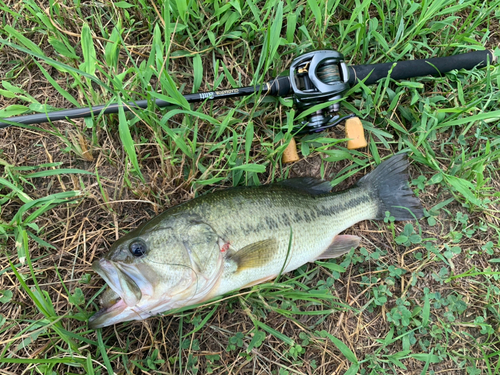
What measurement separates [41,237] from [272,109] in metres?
2.23

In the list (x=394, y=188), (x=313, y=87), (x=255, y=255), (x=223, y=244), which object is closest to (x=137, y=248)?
(x=223, y=244)

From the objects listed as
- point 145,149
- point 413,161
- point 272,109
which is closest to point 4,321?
point 145,149

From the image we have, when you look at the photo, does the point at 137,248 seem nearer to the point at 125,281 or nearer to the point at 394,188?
the point at 125,281

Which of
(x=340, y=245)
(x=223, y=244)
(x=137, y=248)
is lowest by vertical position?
(x=340, y=245)

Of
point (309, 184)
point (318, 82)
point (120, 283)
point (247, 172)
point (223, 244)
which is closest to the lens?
point (120, 283)

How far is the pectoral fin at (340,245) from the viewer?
261 cm

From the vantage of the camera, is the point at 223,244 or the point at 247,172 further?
the point at 247,172

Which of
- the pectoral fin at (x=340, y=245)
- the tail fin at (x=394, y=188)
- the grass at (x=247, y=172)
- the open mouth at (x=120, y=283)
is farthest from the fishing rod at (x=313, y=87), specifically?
the open mouth at (x=120, y=283)

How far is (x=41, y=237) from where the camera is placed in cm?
246

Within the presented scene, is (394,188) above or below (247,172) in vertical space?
below

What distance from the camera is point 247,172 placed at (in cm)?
258

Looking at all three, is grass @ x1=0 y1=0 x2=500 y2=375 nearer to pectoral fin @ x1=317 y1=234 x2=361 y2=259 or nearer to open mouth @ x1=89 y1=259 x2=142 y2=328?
pectoral fin @ x1=317 y1=234 x2=361 y2=259

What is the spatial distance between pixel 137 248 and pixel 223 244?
57 cm

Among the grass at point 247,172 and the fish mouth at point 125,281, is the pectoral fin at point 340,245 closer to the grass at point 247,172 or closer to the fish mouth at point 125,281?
the grass at point 247,172
